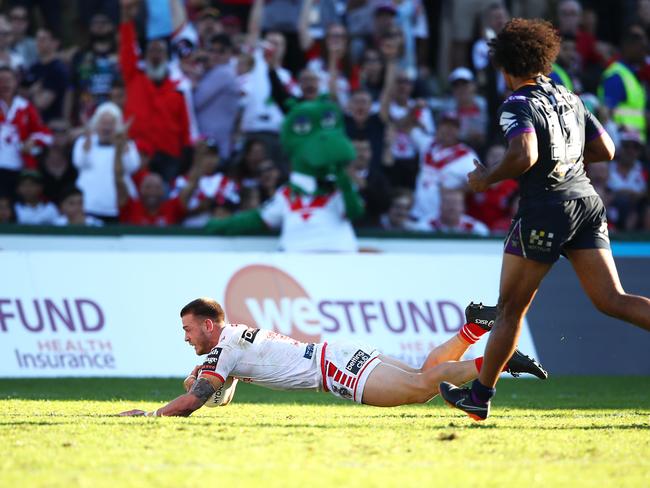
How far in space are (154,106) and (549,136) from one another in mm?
8951

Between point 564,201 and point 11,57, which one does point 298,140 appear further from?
point 564,201

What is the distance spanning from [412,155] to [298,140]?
3.06 m

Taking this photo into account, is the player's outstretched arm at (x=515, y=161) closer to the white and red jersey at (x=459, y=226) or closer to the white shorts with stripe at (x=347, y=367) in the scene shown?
the white shorts with stripe at (x=347, y=367)

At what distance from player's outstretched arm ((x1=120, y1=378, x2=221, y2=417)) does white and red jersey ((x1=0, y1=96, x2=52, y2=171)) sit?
784cm

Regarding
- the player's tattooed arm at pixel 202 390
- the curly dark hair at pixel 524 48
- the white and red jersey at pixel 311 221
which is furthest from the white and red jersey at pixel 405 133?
the player's tattooed arm at pixel 202 390

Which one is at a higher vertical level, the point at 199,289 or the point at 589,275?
the point at 589,275

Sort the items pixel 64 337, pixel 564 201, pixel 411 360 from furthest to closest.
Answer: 1. pixel 411 360
2. pixel 64 337
3. pixel 564 201

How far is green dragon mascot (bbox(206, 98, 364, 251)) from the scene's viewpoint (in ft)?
44.9

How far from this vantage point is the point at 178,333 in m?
12.3

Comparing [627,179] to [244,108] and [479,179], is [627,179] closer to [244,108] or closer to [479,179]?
[244,108]

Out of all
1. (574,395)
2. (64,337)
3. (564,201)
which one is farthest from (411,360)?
(564,201)

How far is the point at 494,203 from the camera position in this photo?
51.6 feet

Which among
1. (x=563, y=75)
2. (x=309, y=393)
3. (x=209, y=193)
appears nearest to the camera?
(x=309, y=393)

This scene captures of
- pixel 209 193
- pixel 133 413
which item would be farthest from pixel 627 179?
pixel 133 413
